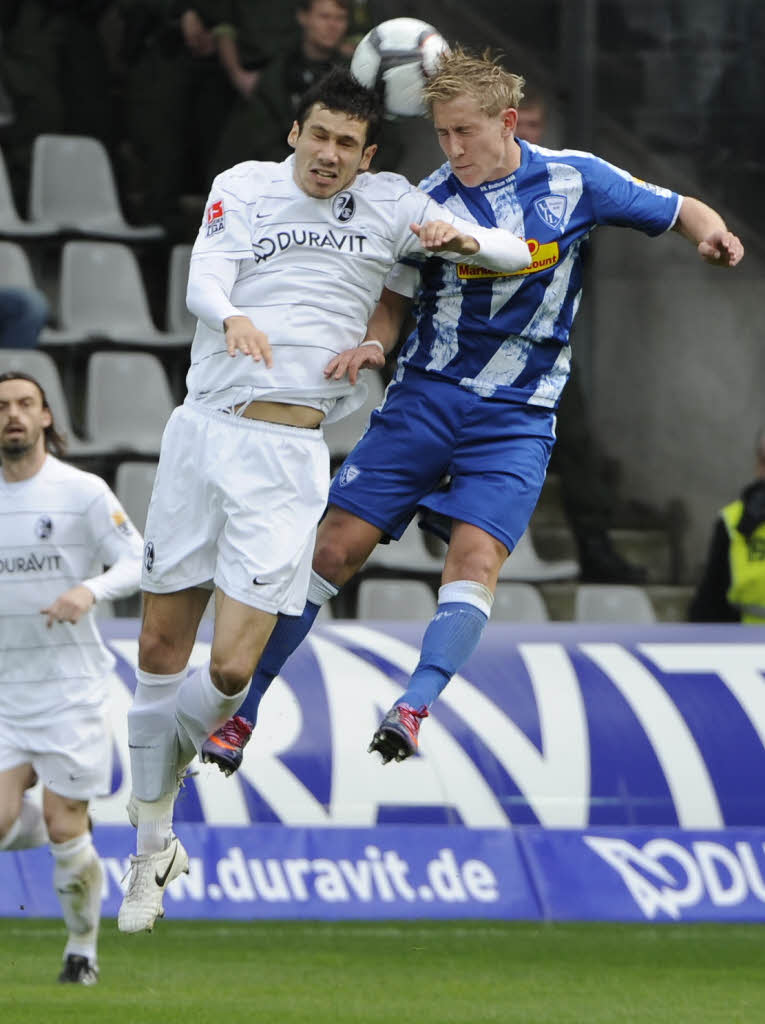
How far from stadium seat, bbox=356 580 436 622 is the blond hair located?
505 cm

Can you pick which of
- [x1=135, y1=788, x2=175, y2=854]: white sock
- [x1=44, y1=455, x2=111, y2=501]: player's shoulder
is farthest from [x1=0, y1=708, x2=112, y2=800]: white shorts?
[x1=135, y1=788, x2=175, y2=854]: white sock

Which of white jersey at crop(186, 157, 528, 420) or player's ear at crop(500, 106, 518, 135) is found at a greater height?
player's ear at crop(500, 106, 518, 135)

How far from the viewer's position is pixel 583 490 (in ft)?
40.0

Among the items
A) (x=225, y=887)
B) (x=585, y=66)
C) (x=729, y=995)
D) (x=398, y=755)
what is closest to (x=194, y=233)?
(x=585, y=66)

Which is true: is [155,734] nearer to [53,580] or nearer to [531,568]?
[53,580]

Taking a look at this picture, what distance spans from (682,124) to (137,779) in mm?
7136

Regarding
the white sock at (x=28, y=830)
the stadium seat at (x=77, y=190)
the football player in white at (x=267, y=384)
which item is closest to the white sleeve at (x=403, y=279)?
the football player in white at (x=267, y=384)

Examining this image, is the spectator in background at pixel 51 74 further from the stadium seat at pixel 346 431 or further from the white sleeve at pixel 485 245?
the white sleeve at pixel 485 245

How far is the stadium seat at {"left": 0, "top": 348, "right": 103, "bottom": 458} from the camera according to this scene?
11.0m

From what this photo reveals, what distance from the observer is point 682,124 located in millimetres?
12266

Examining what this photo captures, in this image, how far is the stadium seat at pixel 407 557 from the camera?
37.5ft

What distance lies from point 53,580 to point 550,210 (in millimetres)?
2967

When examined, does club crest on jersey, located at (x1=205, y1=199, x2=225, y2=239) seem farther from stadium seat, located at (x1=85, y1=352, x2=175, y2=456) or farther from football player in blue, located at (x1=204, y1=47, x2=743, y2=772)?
stadium seat, located at (x1=85, y1=352, x2=175, y2=456)

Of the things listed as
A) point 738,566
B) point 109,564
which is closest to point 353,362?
point 109,564
